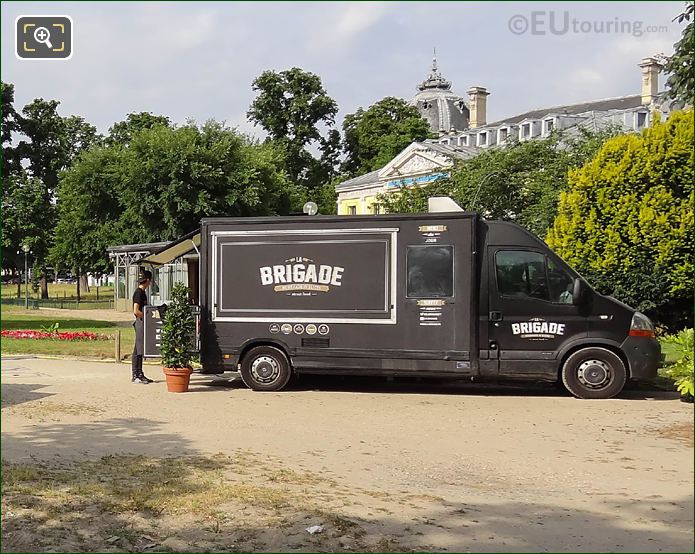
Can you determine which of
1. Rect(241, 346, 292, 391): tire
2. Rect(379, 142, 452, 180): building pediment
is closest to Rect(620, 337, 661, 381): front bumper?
Rect(241, 346, 292, 391): tire

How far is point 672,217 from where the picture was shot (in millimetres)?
14766

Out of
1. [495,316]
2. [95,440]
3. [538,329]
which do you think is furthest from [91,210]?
[95,440]

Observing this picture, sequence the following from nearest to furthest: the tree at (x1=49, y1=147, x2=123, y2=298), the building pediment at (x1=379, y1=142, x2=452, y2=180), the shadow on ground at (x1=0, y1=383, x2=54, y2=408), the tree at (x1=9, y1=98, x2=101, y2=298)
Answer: the shadow on ground at (x1=0, y1=383, x2=54, y2=408), the tree at (x1=49, y1=147, x2=123, y2=298), the tree at (x1=9, y1=98, x2=101, y2=298), the building pediment at (x1=379, y1=142, x2=452, y2=180)

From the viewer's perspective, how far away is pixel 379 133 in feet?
238

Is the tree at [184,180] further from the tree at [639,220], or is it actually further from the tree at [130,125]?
the tree at [639,220]

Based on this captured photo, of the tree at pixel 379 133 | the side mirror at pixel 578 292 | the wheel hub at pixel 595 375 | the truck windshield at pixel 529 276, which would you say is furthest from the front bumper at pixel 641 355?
the tree at pixel 379 133

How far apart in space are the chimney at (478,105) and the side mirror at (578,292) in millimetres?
78563

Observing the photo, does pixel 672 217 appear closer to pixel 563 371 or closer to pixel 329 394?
pixel 563 371

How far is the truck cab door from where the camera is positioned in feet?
38.4

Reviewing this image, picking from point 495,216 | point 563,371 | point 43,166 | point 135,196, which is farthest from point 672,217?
point 43,166

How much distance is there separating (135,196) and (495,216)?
20.6 metres

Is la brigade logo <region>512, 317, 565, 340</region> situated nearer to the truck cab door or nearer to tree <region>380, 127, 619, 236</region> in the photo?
the truck cab door

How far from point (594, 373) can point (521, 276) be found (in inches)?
73.5

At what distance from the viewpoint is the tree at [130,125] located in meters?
59.6
